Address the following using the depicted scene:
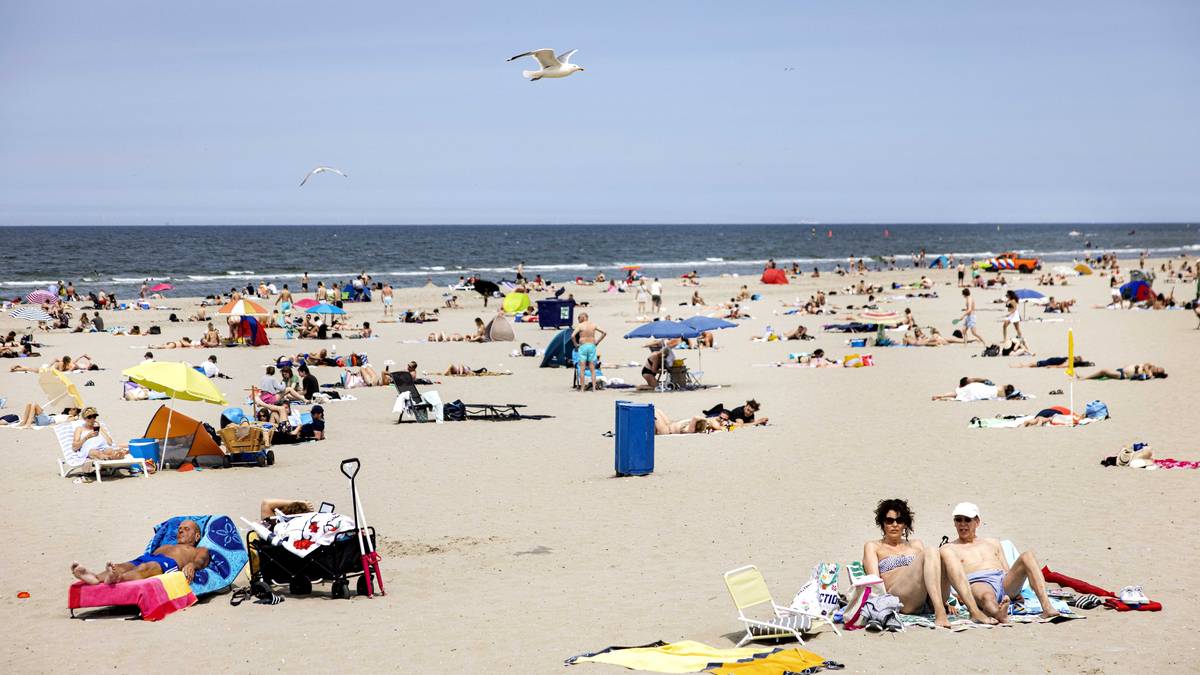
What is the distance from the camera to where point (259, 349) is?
89.5ft

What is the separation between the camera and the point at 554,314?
31.0 m

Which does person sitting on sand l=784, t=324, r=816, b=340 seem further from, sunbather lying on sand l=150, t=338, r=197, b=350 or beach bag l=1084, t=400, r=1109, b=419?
sunbather lying on sand l=150, t=338, r=197, b=350

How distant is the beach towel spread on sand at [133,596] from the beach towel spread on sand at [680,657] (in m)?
2.86

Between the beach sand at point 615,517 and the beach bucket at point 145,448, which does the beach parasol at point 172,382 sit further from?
the beach sand at point 615,517

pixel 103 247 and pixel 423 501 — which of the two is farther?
pixel 103 247

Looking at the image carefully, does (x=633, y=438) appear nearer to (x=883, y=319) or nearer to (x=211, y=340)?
(x=883, y=319)

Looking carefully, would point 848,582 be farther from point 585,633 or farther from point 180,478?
point 180,478

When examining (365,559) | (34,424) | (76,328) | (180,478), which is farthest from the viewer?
(76,328)

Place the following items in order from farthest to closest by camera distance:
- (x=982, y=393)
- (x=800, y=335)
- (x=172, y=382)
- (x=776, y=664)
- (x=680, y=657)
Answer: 1. (x=800, y=335)
2. (x=982, y=393)
3. (x=172, y=382)
4. (x=680, y=657)
5. (x=776, y=664)

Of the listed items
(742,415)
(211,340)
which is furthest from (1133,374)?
(211,340)

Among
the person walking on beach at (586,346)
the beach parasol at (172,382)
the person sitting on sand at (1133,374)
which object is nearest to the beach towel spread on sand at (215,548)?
the beach parasol at (172,382)

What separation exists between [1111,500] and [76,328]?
1095 inches

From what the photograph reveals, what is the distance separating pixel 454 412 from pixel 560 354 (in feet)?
22.3

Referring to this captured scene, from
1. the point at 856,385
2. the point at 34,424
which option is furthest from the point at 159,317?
the point at 856,385
